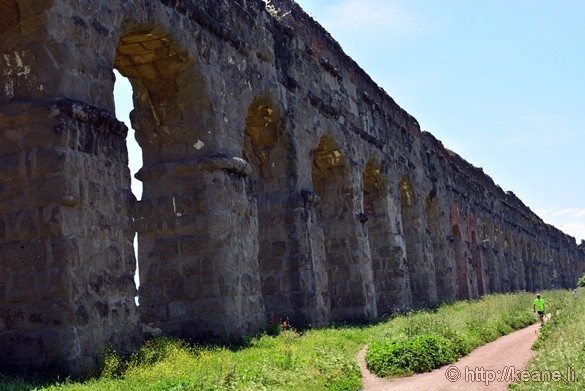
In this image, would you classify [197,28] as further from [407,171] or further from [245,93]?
[407,171]

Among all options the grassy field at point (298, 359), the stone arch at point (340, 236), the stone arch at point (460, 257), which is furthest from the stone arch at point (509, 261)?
the grassy field at point (298, 359)

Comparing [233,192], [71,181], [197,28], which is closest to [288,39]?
[197,28]

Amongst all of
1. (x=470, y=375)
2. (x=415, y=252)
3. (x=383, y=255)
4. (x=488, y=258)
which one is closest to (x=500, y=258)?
(x=488, y=258)

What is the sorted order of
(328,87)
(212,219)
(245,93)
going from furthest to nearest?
(328,87)
(245,93)
(212,219)

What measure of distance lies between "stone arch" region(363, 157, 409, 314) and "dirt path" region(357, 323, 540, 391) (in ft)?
20.8

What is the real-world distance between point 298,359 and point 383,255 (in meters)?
9.70

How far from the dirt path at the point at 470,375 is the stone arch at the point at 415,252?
911cm

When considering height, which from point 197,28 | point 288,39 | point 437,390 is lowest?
point 437,390

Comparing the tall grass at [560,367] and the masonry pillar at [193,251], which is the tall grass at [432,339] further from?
the masonry pillar at [193,251]

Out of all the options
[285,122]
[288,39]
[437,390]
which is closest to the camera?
[437,390]

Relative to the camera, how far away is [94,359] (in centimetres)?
651

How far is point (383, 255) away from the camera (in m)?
17.5

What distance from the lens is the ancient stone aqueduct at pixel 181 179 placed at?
21.5 ft

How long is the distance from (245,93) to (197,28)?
1.52 m
